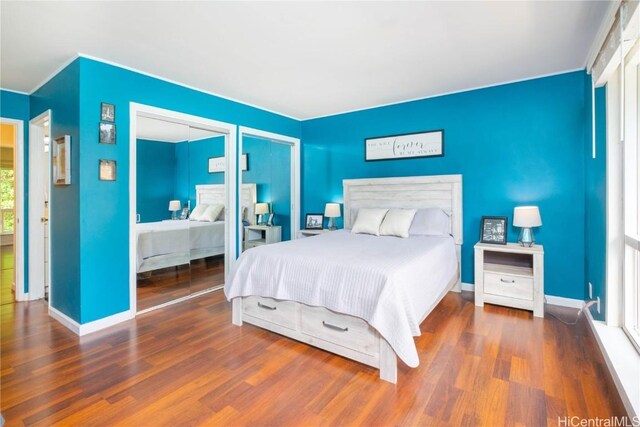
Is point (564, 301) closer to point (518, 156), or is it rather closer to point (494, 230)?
point (494, 230)

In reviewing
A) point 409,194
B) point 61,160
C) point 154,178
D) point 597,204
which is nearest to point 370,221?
point 409,194

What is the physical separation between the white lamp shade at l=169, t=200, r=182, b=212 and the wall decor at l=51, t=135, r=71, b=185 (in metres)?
0.96

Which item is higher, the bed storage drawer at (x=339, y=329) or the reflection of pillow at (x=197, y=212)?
the reflection of pillow at (x=197, y=212)

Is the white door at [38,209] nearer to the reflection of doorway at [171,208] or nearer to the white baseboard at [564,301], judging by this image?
the reflection of doorway at [171,208]

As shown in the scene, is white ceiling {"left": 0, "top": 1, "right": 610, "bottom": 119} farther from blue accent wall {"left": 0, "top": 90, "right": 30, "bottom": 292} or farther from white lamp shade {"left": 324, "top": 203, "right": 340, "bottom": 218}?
white lamp shade {"left": 324, "top": 203, "right": 340, "bottom": 218}

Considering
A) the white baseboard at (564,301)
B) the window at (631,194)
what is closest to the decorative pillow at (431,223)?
the white baseboard at (564,301)

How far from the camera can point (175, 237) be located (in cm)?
359

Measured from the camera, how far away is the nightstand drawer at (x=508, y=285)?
2.99m

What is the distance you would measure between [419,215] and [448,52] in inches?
70.5

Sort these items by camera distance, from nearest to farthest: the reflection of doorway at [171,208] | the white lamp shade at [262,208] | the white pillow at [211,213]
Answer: the reflection of doorway at [171,208]
the white pillow at [211,213]
the white lamp shade at [262,208]

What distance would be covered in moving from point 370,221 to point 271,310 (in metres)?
1.76

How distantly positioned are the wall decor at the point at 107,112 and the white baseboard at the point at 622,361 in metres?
4.12

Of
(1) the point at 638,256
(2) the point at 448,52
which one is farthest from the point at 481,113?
(1) the point at 638,256

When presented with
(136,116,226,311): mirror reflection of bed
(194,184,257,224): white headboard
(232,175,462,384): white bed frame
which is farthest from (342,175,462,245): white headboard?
(136,116,226,311): mirror reflection of bed
